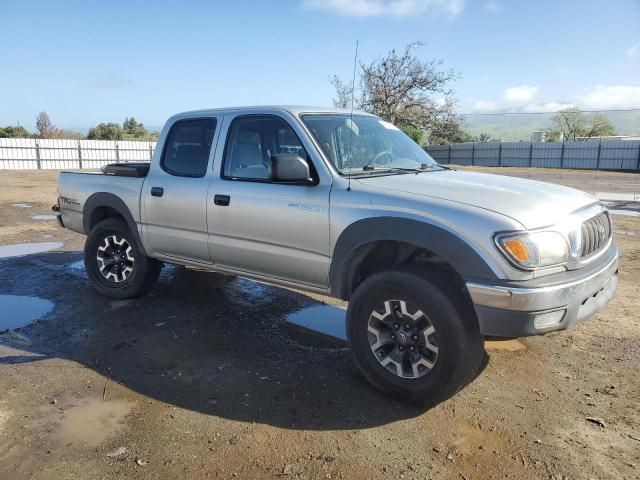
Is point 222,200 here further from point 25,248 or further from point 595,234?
point 25,248

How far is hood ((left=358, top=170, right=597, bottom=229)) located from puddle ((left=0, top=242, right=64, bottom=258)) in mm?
6549

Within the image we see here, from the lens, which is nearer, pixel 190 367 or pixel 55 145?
pixel 190 367

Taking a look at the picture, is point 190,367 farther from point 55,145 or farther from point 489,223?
point 55,145

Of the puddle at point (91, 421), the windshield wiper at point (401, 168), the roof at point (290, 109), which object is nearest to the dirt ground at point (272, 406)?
the puddle at point (91, 421)

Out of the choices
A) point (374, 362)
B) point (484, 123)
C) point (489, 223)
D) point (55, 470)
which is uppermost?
point (484, 123)

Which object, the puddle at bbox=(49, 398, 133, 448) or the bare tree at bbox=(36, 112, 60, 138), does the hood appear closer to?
the puddle at bbox=(49, 398, 133, 448)

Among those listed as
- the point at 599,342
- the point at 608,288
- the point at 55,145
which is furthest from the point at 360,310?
the point at 55,145

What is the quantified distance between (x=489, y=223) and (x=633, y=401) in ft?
5.66

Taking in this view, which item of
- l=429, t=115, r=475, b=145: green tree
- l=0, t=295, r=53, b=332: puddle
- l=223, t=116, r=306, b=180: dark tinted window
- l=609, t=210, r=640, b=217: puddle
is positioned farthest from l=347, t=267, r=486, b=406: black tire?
l=429, t=115, r=475, b=145: green tree

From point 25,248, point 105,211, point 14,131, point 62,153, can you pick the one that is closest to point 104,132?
point 14,131

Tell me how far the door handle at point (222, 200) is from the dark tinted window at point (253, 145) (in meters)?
0.22

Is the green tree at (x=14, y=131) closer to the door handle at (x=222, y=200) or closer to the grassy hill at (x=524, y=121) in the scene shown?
the grassy hill at (x=524, y=121)

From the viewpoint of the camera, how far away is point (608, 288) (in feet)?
12.1

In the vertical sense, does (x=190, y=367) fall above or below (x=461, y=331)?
below
